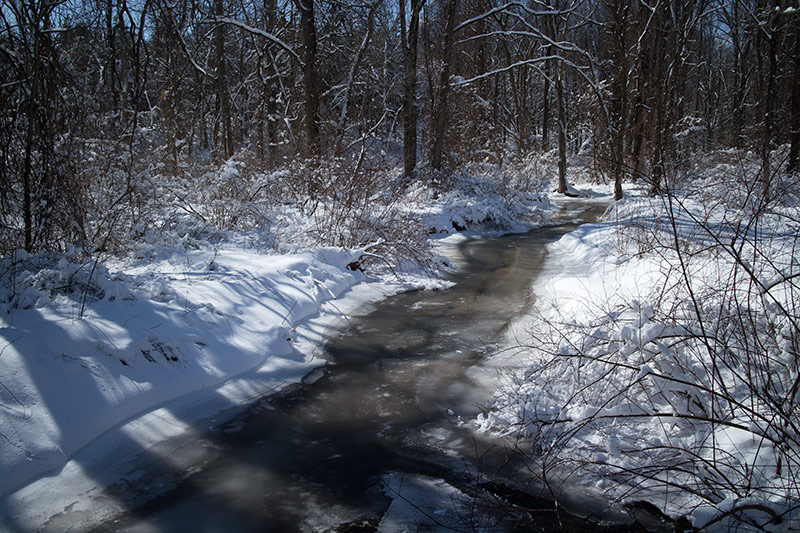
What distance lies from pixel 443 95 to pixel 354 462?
14336mm

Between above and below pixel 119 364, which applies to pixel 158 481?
below

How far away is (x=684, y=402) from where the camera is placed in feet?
12.1

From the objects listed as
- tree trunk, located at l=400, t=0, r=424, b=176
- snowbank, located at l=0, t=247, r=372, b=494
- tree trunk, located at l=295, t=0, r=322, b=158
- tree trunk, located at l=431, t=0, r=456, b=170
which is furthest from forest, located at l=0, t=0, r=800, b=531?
tree trunk, located at l=400, t=0, r=424, b=176

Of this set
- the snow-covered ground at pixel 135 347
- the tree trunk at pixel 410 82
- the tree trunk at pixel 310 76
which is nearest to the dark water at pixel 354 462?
the snow-covered ground at pixel 135 347

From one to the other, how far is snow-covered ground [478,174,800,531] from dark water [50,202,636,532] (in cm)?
40

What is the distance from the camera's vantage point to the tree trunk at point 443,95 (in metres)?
15.8

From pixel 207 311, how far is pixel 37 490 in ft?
8.07

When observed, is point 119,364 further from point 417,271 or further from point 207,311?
point 417,271

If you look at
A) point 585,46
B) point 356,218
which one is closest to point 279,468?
point 356,218

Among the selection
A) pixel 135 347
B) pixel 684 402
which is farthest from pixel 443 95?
pixel 684 402

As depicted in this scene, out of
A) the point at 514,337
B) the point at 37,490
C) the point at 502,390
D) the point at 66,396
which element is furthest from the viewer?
the point at 514,337

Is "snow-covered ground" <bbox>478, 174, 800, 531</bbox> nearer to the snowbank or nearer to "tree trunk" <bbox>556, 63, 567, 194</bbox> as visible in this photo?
the snowbank

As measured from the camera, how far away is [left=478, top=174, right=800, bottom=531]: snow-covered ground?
Result: 268 cm

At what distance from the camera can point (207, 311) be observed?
5.40 meters
